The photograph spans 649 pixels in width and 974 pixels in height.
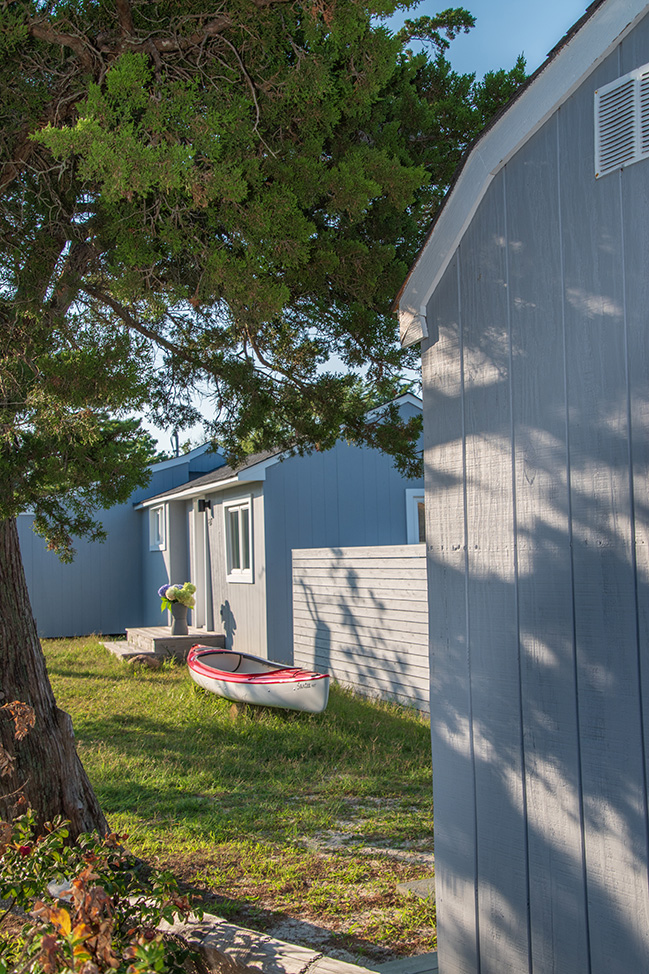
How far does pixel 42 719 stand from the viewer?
495 cm

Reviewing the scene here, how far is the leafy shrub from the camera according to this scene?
6.97ft

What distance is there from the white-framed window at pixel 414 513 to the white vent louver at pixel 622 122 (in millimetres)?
11418

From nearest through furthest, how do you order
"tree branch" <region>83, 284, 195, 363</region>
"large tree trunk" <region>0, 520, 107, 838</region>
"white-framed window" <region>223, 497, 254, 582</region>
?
"large tree trunk" <region>0, 520, 107, 838</region> → "tree branch" <region>83, 284, 195, 363</region> → "white-framed window" <region>223, 497, 254, 582</region>

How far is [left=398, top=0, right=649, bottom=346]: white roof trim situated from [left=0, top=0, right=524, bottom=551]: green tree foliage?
2.37ft

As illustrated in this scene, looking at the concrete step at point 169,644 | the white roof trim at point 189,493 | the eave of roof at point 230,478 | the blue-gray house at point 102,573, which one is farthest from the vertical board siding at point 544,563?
the blue-gray house at point 102,573

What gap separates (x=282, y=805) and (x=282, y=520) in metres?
7.15

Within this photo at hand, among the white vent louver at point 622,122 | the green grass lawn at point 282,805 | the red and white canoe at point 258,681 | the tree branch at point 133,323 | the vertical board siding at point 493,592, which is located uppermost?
the tree branch at point 133,323

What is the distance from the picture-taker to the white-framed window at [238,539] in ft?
46.0

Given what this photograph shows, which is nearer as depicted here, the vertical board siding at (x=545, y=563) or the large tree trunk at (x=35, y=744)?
the vertical board siding at (x=545, y=563)

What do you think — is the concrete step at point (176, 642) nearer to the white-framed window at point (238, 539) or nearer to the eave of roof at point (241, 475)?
Answer: the white-framed window at point (238, 539)

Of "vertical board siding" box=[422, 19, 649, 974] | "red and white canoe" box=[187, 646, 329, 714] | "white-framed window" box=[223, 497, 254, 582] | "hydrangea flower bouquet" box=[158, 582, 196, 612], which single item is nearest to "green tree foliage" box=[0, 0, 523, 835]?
"vertical board siding" box=[422, 19, 649, 974]

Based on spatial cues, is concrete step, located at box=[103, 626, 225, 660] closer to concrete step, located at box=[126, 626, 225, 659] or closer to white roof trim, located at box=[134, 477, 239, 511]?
concrete step, located at box=[126, 626, 225, 659]

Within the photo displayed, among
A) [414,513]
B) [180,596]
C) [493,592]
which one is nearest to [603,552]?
[493,592]

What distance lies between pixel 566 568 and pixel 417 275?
1509 millimetres
